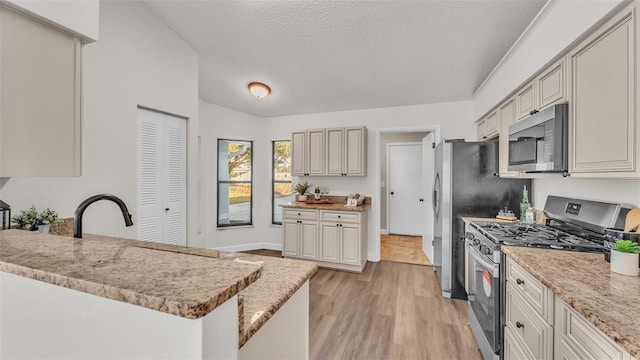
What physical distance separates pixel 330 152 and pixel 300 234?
1348 millimetres

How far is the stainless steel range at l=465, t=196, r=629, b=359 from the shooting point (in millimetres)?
1602

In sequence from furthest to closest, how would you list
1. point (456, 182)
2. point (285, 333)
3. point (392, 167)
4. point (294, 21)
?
1. point (392, 167)
2. point (456, 182)
3. point (294, 21)
4. point (285, 333)

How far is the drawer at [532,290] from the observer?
1.20 m

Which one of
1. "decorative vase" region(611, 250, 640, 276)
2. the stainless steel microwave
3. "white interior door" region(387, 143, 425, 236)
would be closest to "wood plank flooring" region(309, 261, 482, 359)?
"decorative vase" region(611, 250, 640, 276)

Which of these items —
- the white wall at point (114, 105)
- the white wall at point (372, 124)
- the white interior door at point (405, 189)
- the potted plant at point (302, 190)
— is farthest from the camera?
the white interior door at point (405, 189)

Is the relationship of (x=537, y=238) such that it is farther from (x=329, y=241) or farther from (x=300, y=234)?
(x=300, y=234)


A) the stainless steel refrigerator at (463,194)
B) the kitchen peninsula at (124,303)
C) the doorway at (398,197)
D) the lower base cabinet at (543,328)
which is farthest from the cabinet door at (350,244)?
the kitchen peninsula at (124,303)

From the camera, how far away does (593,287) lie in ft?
3.44

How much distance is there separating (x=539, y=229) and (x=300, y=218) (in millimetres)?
2795

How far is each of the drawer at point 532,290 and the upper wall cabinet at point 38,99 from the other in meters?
2.37

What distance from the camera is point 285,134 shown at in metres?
4.71

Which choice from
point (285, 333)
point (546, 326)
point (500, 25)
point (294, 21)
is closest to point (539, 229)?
point (546, 326)

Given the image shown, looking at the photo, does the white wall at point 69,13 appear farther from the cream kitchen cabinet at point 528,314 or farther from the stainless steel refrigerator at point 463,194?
the stainless steel refrigerator at point 463,194

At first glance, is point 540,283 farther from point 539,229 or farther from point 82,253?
point 82,253
